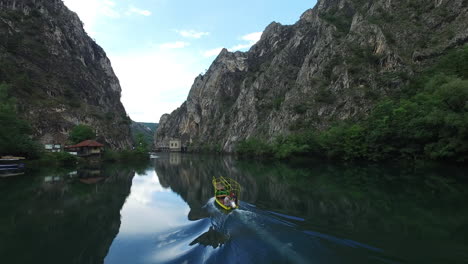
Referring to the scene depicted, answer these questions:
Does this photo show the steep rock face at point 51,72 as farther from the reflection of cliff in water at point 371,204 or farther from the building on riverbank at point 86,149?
the reflection of cliff in water at point 371,204

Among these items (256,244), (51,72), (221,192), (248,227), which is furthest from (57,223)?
(51,72)

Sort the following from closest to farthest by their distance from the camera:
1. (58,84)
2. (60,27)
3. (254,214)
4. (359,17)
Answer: (254,214) < (58,84) < (359,17) < (60,27)

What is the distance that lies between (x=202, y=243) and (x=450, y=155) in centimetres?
3648

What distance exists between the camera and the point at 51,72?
8781 centimetres

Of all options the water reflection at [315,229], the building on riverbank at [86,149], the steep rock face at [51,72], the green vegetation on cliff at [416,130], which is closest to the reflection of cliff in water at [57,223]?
the water reflection at [315,229]

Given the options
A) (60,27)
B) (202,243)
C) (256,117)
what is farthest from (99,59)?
(202,243)

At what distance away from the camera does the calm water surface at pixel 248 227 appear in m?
10.7

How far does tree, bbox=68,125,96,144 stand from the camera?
68800 mm

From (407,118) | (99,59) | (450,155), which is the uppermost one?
(99,59)

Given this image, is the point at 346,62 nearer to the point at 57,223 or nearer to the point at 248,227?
the point at 248,227

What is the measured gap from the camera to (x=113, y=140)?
87.5 m

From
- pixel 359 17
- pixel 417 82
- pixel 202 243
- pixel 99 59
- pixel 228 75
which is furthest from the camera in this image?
pixel 228 75

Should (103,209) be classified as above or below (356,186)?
below

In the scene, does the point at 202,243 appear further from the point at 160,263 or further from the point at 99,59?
the point at 99,59
